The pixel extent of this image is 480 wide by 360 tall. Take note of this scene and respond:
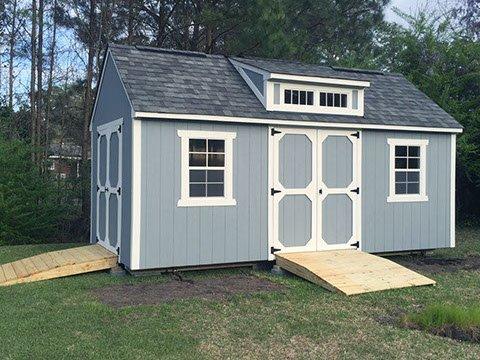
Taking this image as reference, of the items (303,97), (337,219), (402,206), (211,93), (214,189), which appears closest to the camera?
(214,189)

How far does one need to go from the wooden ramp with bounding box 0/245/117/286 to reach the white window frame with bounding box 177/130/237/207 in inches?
61.4

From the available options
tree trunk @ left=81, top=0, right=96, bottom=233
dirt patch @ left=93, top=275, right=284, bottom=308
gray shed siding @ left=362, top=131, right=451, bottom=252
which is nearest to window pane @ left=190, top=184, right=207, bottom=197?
dirt patch @ left=93, top=275, right=284, bottom=308

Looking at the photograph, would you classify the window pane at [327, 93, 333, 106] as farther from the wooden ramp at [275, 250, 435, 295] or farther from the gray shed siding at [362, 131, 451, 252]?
the wooden ramp at [275, 250, 435, 295]

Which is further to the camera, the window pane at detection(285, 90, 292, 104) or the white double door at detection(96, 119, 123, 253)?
the window pane at detection(285, 90, 292, 104)

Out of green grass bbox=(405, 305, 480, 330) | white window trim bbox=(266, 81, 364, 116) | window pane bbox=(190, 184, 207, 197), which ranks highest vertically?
white window trim bbox=(266, 81, 364, 116)

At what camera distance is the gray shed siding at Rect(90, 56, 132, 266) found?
26.0 ft

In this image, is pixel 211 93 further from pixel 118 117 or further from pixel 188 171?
pixel 118 117

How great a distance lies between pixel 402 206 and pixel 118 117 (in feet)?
17.2

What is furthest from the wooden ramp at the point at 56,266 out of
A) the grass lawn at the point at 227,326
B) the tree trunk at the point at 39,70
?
the tree trunk at the point at 39,70

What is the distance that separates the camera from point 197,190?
8.15m

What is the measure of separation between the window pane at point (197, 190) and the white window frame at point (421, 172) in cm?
349

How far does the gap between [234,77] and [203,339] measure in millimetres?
5456

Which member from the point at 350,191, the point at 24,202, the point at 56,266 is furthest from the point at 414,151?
the point at 24,202

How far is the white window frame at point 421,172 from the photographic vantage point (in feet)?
31.3
